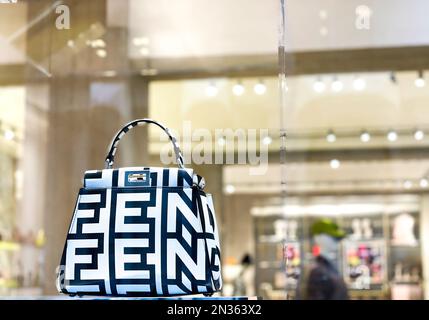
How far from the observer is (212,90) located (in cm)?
457

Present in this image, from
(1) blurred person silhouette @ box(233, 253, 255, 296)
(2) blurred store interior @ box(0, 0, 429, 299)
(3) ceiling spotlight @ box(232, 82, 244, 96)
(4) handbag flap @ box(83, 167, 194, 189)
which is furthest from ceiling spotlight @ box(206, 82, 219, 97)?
(4) handbag flap @ box(83, 167, 194, 189)

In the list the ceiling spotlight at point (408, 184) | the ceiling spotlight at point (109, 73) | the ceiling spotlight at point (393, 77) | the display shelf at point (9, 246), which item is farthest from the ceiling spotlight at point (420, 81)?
the display shelf at point (9, 246)

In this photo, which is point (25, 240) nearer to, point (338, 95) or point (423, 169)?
point (338, 95)

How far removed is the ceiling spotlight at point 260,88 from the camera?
4.29 m

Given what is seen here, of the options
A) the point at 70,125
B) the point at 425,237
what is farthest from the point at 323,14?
the point at 425,237

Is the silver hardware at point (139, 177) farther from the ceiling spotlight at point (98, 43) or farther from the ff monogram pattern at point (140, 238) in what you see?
the ceiling spotlight at point (98, 43)

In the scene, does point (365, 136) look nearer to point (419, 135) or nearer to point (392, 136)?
point (392, 136)

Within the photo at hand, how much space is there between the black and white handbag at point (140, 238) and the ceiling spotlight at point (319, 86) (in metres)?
3.79

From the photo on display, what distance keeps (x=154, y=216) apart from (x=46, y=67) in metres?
2.84

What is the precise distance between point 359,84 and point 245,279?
1858 mm

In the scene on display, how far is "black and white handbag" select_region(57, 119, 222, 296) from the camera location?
97 cm

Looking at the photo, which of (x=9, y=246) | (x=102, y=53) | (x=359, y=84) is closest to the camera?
(x=102, y=53)

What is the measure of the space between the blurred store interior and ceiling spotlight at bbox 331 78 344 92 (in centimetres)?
2

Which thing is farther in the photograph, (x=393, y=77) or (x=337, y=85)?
(x=337, y=85)
